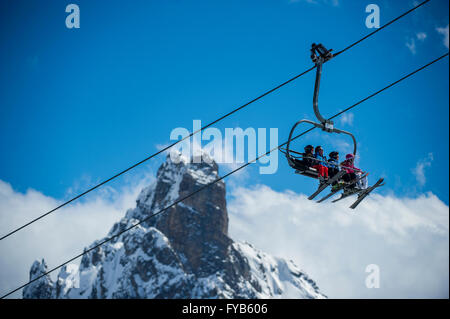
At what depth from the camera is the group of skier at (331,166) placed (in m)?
12.3

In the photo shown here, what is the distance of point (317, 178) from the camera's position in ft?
40.9

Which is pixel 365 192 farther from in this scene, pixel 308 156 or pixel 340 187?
pixel 308 156

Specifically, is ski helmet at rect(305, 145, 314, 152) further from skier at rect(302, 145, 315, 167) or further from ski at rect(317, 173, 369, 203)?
ski at rect(317, 173, 369, 203)

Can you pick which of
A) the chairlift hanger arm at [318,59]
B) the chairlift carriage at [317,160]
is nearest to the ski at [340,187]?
the chairlift carriage at [317,160]

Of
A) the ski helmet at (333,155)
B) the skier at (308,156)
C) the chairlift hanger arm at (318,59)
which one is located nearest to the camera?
the chairlift hanger arm at (318,59)

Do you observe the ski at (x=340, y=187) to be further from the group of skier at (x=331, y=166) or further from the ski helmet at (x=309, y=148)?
the ski helmet at (x=309, y=148)

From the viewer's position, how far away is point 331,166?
12781 millimetres

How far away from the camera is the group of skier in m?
12.3

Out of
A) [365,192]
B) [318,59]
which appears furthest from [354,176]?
[318,59]

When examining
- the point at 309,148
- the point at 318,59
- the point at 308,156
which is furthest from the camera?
the point at 309,148
